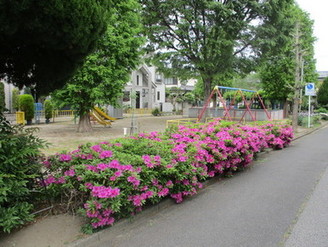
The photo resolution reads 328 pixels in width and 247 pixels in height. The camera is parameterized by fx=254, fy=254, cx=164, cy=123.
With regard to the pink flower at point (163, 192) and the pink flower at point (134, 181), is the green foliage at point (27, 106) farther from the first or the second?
the pink flower at point (134, 181)

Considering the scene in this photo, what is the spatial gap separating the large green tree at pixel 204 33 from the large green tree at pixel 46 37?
46.9 feet

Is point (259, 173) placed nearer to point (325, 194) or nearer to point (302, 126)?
point (325, 194)

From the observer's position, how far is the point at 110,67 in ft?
39.8

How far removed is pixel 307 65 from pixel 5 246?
32591 mm

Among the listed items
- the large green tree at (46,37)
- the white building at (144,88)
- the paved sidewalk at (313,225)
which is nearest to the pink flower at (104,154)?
the large green tree at (46,37)

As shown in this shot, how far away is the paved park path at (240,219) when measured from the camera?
10.6 feet

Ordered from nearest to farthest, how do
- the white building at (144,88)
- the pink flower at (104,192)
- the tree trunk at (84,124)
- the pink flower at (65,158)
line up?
the pink flower at (104,192)
the pink flower at (65,158)
the tree trunk at (84,124)
the white building at (144,88)

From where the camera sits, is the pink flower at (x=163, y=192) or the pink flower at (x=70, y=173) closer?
the pink flower at (x=70, y=173)

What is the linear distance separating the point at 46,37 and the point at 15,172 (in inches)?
65.4

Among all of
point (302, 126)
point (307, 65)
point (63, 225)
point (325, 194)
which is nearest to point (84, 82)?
point (63, 225)

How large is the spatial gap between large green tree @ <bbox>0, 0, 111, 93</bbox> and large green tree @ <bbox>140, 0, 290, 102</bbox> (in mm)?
14283

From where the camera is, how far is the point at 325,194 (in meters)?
5.04

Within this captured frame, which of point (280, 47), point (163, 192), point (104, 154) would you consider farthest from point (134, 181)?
point (280, 47)

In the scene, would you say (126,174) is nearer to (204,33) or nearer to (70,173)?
(70,173)
